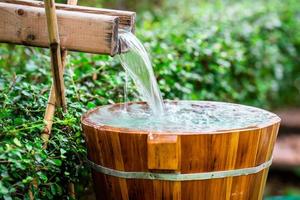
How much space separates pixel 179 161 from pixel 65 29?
809mm

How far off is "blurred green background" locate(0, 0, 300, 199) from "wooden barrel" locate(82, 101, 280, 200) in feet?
0.75

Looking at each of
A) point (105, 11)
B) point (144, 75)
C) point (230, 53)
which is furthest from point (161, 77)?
point (105, 11)

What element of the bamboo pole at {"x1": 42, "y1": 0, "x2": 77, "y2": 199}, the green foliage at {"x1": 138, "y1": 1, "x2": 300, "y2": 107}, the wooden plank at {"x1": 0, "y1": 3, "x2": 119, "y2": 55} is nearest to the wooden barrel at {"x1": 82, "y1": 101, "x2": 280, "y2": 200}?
the bamboo pole at {"x1": 42, "y1": 0, "x2": 77, "y2": 199}

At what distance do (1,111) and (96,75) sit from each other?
1.26 m

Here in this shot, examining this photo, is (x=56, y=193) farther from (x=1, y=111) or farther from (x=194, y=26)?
(x=194, y=26)

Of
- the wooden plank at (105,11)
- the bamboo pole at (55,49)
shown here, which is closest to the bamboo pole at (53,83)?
the bamboo pole at (55,49)

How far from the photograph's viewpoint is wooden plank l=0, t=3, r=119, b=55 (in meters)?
2.55

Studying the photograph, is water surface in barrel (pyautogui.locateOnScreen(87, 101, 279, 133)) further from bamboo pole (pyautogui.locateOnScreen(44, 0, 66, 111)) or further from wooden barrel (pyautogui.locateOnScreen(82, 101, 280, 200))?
bamboo pole (pyautogui.locateOnScreen(44, 0, 66, 111))

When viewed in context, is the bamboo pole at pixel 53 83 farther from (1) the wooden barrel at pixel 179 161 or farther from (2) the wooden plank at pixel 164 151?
(2) the wooden plank at pixel 164 151

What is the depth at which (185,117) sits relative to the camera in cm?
292

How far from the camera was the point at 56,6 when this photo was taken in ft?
8.80

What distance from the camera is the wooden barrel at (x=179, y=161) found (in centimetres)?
233

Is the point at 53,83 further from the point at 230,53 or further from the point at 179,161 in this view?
the point at 230,53

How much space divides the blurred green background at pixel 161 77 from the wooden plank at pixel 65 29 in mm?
299
